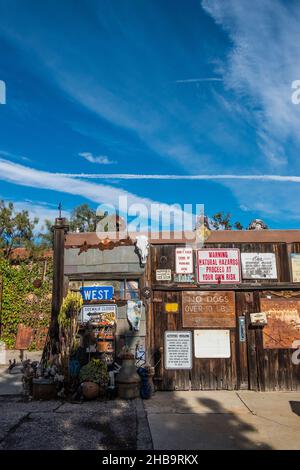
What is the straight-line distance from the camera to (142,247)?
9.32 meters

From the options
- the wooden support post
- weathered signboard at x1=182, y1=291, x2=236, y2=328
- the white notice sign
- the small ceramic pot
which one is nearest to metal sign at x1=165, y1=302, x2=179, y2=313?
weathered signboard at x1=182, y1=291, x2=236, y2=328

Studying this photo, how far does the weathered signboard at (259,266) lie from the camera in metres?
9.48

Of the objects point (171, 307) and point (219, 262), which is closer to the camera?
point (171, 307)

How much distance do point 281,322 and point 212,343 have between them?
1.71m

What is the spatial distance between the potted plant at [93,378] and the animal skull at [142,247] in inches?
97.4

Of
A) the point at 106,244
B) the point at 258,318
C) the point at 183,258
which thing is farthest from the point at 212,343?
the point at 106,244

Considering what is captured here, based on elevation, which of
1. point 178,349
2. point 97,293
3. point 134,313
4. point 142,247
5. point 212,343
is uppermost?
point 142,247

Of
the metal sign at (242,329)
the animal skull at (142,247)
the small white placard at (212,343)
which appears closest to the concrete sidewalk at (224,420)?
the small white placard at (212,343)

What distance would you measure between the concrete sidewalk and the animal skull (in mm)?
3012

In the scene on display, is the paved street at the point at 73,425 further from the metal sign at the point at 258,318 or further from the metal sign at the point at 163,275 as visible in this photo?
the metal sign at the point at 258,318

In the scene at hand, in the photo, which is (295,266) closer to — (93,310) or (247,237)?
(247,237)

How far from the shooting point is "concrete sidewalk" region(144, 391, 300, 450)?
18.7 ft
